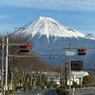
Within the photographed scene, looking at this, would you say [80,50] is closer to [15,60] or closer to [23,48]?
[23,48]

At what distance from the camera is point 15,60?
78.4 m

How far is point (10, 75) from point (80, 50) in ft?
123

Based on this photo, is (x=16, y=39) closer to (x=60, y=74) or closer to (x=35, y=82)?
(x=35, y=82)

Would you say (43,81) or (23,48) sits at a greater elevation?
(23,48)

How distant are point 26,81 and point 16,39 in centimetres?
2964

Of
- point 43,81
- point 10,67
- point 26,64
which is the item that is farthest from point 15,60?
point 43,81

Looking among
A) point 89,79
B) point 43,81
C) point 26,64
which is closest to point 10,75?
point 26,64

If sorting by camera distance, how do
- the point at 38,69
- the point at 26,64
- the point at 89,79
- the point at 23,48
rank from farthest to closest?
the point at 89,79, the point at 38,69, the point at 26,64, the point at 23,48

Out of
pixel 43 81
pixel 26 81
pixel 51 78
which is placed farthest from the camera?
pixel 51 78

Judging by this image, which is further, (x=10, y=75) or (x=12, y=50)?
(x=10, y=75)

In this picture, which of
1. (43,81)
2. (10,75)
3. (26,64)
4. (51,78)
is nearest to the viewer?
(10,75)

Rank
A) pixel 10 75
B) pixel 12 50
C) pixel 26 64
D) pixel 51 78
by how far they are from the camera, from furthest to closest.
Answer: pixel 51 78, pixel 26 64, pixel 10 75, pixel 12 50

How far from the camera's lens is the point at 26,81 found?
10788cm

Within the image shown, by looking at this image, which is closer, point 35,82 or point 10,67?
point 10,67
